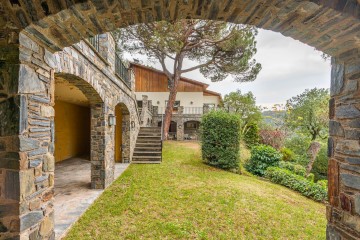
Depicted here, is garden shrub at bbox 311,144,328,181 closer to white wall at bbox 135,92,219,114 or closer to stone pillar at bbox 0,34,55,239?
stone pillar at bbox 0,34,55,239

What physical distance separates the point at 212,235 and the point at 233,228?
1.51 feet

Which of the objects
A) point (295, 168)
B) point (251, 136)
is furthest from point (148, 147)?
point (295, 168)

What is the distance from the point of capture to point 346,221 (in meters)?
1.72

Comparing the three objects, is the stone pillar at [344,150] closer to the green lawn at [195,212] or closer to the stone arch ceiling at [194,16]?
the stone arch ceiling at [194,16]

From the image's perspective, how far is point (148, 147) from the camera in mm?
8609

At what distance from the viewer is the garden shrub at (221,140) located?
702 cm

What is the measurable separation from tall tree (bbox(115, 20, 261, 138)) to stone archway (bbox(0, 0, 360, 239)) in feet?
27.4

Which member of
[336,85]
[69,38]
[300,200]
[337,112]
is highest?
[69,38]

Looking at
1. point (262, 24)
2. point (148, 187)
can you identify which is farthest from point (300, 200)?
point (262, 24)

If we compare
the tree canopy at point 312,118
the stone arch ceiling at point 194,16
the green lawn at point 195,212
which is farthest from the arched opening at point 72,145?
the tree canopy at point 312,118

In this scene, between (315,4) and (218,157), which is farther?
(218,157)

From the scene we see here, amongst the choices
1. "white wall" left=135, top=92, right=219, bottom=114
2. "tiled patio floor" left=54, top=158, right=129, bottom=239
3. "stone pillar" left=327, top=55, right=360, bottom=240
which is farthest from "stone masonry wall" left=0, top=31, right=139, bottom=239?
"white wall" left=135, top=92, right=219, bottom=114

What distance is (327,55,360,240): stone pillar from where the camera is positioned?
5.42 feet

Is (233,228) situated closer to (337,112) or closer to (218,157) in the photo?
(337,112)
